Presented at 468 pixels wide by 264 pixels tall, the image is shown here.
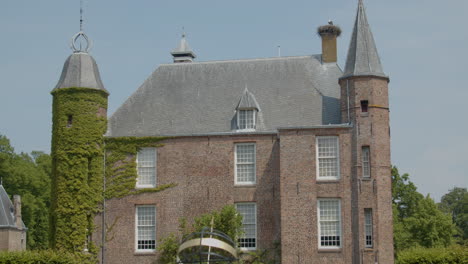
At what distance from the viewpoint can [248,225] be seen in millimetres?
32969

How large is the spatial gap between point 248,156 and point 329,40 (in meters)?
8.05

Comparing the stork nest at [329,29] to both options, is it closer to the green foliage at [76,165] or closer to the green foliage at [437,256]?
the green foliage at [76,165]

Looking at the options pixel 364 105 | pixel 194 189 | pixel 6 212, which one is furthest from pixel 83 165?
pixel 6 212

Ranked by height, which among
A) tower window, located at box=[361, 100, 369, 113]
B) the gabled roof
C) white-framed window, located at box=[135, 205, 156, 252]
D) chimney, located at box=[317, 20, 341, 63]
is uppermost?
chimney, located at box=[317, 20, 341, 63]

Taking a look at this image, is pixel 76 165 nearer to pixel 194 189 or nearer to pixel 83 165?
pixel 83 165

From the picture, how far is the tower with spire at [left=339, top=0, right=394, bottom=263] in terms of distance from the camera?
30.8 metres

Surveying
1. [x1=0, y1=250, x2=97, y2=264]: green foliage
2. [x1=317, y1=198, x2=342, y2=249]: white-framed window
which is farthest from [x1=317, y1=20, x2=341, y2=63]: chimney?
[x1=0, y1=250, x2=97, y2=264]: green foliage

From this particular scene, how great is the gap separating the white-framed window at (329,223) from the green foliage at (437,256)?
310 cm

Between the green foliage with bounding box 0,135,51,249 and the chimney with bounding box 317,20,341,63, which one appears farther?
the green foliage with bounding box 0,135,51,249

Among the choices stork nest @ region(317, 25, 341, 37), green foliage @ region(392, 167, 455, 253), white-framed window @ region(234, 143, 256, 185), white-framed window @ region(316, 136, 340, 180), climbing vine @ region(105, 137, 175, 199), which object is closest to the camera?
white-framed window @ region(316, 136, 340, 180)

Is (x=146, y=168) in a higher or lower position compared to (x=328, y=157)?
lower

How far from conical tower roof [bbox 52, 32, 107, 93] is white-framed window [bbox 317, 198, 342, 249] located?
12.5 metres

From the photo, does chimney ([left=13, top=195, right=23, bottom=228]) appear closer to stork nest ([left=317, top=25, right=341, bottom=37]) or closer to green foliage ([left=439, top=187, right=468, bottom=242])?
stork nest ([left=317, top=25, right=341, bottom=37])

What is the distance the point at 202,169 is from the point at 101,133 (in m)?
5.39
